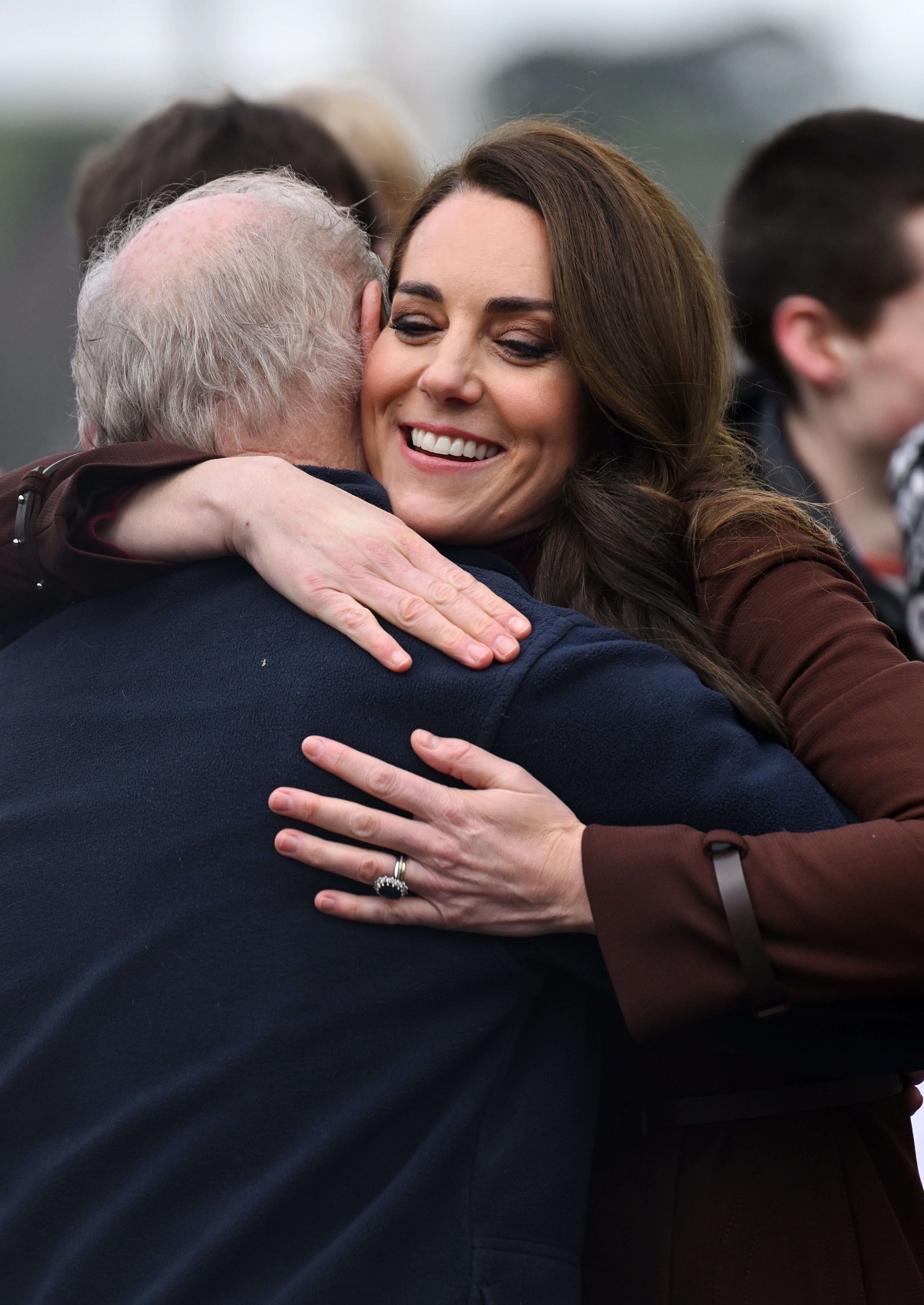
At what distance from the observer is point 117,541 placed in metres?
2.03

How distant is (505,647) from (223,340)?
70 centimetres

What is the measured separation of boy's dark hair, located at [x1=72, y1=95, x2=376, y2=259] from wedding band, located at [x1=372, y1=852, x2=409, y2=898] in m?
2.32

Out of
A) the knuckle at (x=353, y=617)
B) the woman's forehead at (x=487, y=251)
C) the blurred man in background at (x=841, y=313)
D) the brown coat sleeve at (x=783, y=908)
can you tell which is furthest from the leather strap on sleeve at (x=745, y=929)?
the blurred man in background at (x=841, y=313)

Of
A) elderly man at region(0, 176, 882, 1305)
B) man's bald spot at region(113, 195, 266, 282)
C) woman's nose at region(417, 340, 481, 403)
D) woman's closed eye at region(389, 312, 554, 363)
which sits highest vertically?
man's bald spot at region(113, 195, 266, 282)

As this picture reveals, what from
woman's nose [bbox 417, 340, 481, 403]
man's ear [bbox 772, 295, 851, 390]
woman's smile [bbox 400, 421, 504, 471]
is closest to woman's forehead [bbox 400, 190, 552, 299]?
woman's nose [bbox 417, 340, 481, 403]

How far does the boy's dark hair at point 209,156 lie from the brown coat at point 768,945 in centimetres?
186

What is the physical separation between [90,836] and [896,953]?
39.6 inches

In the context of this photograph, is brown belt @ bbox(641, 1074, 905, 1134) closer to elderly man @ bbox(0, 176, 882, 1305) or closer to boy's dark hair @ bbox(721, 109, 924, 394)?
elderly man @ bbox(0, 176, 882, 1305)

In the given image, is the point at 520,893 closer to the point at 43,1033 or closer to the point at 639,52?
the point at 43,1033

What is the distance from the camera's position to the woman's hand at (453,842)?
1.70 m

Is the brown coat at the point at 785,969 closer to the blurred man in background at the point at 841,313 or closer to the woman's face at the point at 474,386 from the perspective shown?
the woman's face at the point at 474,386

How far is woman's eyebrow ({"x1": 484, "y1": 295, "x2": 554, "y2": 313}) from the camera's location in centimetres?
227

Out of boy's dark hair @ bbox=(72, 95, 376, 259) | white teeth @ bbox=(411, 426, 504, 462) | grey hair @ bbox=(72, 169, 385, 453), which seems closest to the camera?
grey hair @ bbox=(72, 169, 385, 453)

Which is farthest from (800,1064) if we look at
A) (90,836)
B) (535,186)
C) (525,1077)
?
(535,186)
